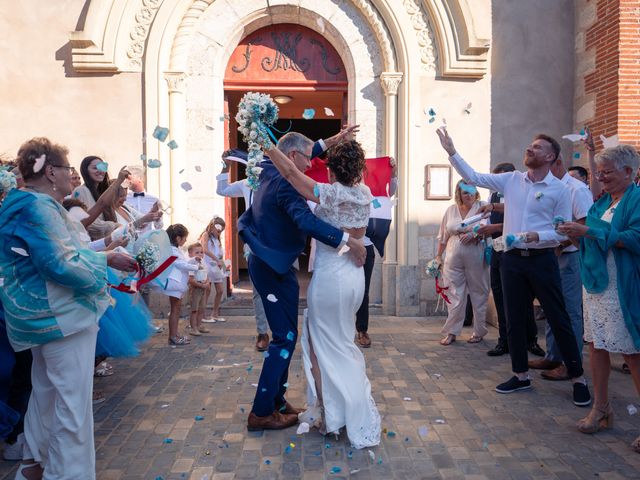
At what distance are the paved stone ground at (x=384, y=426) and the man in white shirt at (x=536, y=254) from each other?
0.40 meters

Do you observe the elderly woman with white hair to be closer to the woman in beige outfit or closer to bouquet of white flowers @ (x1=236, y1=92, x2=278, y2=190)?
bouquet of white flowers @ (x1=236, y1=92, x2=278, y2=190)

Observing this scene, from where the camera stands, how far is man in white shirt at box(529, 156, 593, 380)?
5.10 metres

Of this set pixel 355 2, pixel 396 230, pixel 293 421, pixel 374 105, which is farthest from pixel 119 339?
pixel 355 2

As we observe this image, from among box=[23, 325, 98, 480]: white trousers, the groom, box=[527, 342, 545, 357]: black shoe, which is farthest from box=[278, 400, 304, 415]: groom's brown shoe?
box=[527, 342, 545, 357]: black shoe

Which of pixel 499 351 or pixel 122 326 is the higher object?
pixel 122 326

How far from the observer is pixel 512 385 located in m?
4.90

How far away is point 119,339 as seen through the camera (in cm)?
436

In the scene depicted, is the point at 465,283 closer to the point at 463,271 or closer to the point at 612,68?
the point at 463,271

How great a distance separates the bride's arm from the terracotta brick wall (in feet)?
20.9

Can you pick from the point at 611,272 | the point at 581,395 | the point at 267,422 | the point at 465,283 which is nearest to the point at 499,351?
the point at 465,283

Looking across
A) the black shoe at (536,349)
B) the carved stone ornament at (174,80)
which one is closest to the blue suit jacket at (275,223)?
the black shoe at (536,349)

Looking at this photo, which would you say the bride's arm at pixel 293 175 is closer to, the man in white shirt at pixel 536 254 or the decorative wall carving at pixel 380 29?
the man in white shirt at pixel 536 254

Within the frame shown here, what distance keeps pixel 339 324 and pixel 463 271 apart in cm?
340

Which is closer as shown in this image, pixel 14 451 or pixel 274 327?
pixel 14 451
